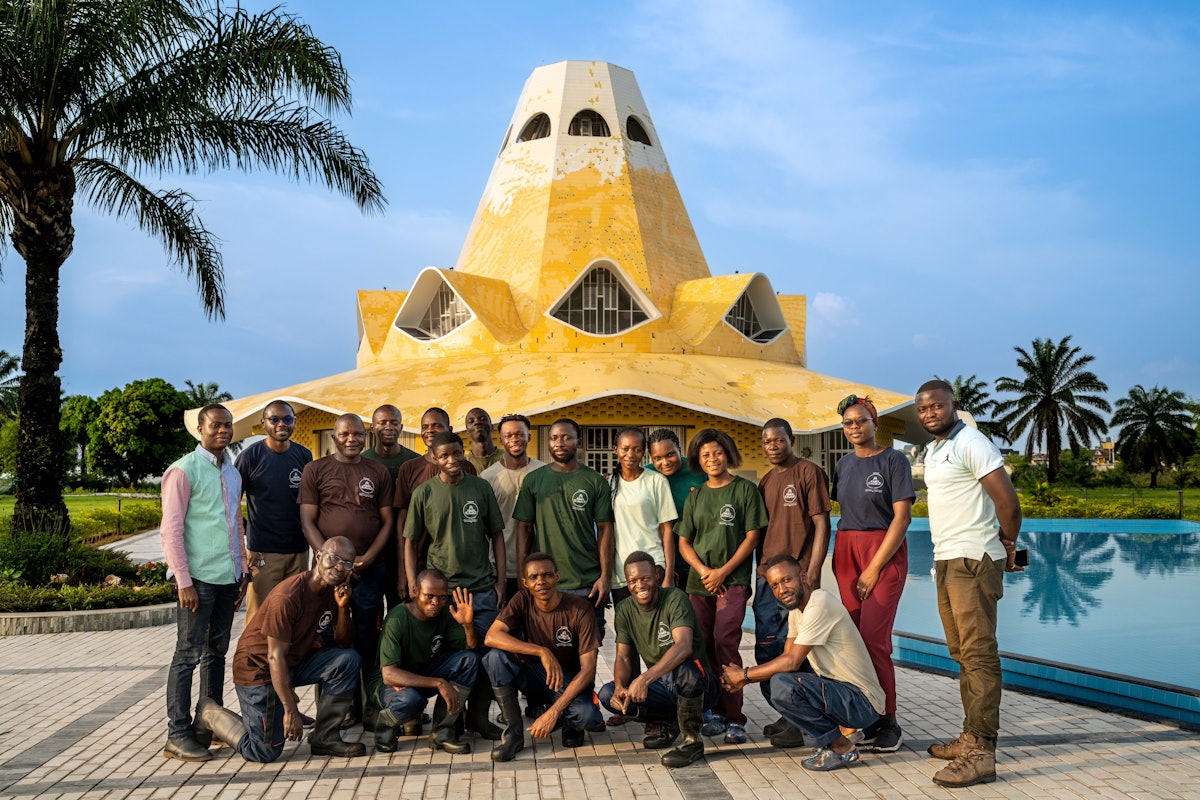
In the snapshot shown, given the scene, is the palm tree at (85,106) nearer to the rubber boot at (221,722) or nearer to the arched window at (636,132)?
the rubber boot at (221,722)

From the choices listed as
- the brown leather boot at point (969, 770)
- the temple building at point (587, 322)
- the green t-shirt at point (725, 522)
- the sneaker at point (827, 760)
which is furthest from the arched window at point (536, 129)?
the brown leather boot at point (969, 770)

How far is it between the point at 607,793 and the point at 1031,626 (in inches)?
265

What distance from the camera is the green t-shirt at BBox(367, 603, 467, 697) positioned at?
5.35 m

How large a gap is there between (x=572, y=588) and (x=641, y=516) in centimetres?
60

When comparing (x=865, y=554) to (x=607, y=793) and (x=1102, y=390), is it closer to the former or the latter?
(x=607, y=793)

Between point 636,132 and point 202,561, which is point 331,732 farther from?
point 636,132

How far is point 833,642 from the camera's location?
5.20 m

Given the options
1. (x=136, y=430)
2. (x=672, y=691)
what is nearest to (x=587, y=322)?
(x=672, y=691)

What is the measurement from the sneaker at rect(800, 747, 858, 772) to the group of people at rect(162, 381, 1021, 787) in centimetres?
1

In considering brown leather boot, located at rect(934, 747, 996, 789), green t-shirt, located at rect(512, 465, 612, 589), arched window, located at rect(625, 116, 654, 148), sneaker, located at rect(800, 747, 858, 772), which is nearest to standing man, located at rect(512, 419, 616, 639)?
green t-shirt, located at rect(512, 465, 612, 589)

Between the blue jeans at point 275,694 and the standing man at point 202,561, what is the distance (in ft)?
1.00

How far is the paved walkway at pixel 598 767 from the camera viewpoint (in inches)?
185

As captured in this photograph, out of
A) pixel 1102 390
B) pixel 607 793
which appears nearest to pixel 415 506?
pixel 607 793

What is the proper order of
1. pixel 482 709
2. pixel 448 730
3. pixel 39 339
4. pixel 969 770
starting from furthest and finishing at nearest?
1. pixel 39 339
2. pixel 482 709
3. pixel 448 730
4. pixel 969 770
